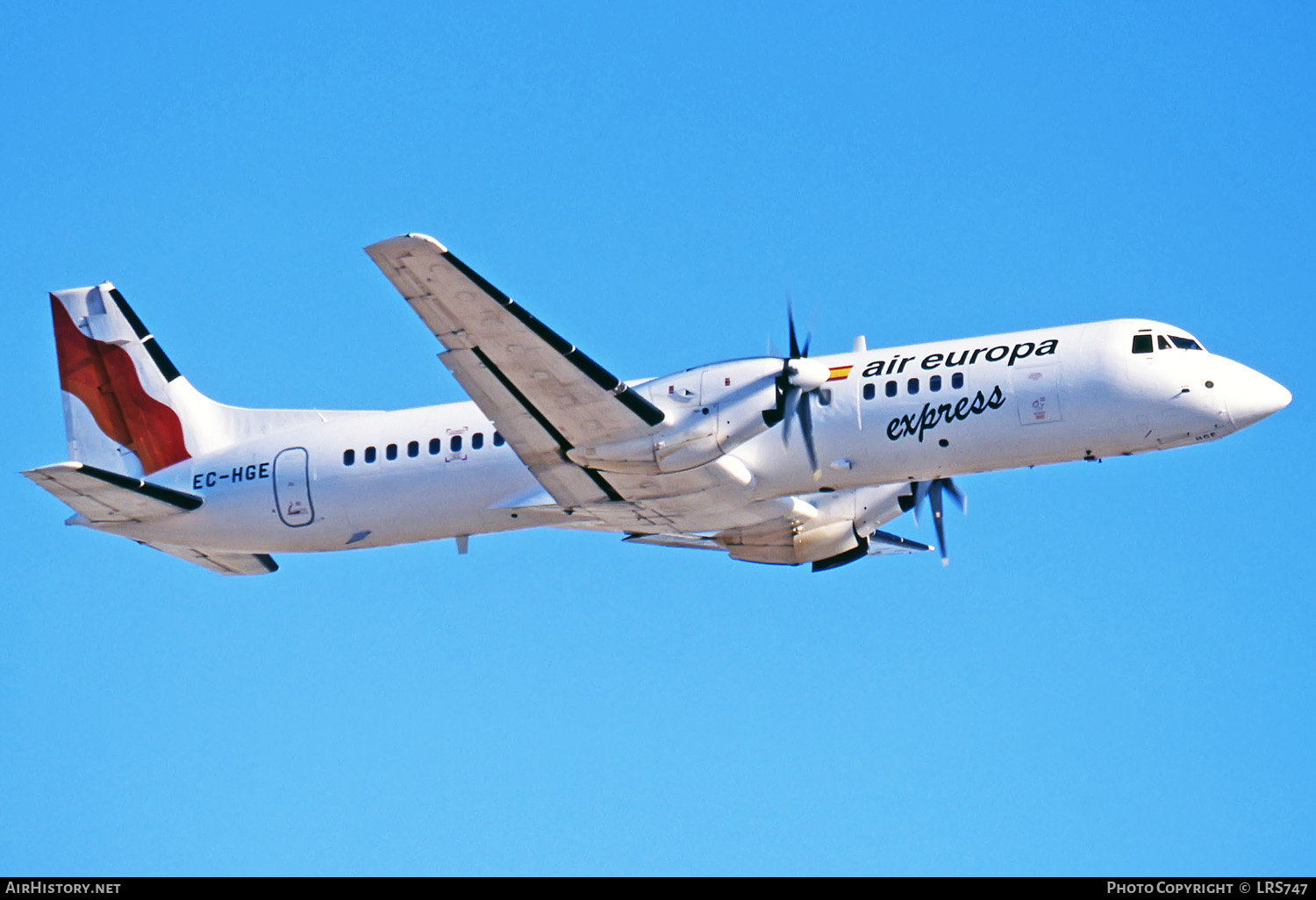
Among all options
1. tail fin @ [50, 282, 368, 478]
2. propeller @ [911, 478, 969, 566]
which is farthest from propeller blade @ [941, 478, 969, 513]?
tail fin @ [50, 282, 368, 478]

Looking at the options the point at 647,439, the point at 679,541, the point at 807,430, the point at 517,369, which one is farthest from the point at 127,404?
the point at 807,430

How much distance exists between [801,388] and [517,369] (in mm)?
4357

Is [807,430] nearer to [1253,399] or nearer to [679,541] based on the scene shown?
[679,541]

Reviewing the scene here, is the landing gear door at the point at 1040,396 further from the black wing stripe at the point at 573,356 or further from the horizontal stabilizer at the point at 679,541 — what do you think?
the horizontal stabilizer at the point at 679,541

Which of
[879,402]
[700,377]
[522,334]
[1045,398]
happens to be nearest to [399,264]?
[522,334]

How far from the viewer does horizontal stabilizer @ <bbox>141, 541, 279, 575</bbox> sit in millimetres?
27969

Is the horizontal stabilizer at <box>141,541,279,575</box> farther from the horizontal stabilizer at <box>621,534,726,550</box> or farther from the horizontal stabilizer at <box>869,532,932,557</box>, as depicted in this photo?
the horizontal stabilizer at <box>869,532,932,557</box>

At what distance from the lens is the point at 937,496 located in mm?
28516

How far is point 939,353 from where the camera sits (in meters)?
24.3

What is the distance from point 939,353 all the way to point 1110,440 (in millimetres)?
2918
